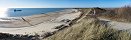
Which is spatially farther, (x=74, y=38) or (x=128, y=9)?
(x=128, y=9)

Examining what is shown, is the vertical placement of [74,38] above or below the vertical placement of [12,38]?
above

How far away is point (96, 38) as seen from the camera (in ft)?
29.9

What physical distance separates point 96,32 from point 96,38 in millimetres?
542

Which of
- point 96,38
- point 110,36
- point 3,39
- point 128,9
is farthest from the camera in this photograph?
point 128,9

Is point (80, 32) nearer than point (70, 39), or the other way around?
point (70, 39)

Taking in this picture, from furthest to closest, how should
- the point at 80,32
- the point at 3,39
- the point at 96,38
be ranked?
the point at 3,39 → the point at 80,32 → the point at 96,38

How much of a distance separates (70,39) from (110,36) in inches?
51.1

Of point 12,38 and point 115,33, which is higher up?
point 115,33

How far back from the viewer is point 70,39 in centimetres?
964

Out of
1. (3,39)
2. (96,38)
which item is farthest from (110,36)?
(3,39)

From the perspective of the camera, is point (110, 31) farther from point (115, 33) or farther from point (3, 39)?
point (3, 39)

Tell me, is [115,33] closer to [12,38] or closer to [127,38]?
[127,38]

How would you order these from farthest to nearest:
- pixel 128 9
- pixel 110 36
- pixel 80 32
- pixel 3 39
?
pixel 128 9 < pixel 3 39 < pixel 80 32 < pixel 110 36

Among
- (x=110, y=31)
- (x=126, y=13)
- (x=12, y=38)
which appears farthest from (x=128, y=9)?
(x=110, y=31)
